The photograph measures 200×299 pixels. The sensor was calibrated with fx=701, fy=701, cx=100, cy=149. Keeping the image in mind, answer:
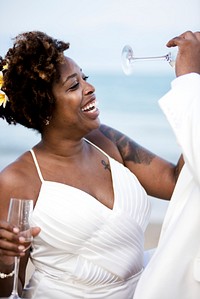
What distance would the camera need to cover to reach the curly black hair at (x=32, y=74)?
290 centimetres

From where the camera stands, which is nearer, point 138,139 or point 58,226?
point 58,226

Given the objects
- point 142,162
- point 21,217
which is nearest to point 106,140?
point 142,162

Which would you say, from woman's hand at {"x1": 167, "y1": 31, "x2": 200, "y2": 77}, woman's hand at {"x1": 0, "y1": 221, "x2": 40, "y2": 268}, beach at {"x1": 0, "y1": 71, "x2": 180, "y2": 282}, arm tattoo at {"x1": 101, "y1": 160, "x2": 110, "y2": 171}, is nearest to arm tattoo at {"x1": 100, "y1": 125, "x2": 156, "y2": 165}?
arm tattoo at {"x1": 101, "y1": 160, "x2": 110, "y2": 171}

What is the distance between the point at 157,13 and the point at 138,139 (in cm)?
138

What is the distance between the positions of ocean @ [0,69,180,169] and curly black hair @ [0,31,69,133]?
15.1ft

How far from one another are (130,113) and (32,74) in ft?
16.3

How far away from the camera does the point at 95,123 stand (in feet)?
9.57

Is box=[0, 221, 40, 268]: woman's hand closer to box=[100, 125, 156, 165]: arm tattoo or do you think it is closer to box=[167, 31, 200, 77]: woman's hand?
box=[167, 31, 200, 77]: woman's hand

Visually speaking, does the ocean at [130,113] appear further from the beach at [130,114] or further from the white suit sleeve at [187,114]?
the white suit sleeve at [187,114]

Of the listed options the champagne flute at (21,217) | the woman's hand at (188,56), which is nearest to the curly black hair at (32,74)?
the champagne flute at (21,217)

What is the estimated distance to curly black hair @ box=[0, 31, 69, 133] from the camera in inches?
114

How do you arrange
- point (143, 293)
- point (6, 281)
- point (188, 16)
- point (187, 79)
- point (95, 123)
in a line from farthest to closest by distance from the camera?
point (188, 16) < point (95, 123) < point (6, 281) < point (143, 293) < point (187, 79)

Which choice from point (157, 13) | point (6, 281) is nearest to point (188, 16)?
point (157, 13)

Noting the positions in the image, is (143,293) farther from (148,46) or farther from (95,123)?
(148,46)
